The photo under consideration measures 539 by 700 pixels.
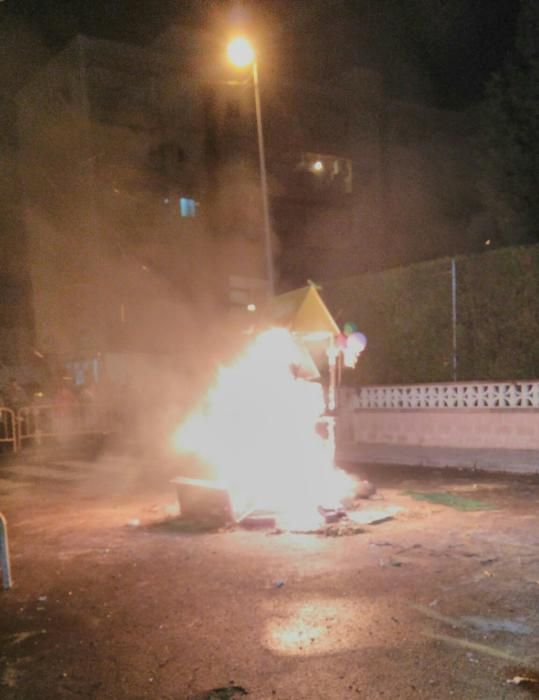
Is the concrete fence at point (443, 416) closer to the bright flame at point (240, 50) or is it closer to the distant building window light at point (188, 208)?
the bright flame at point (240, 50)

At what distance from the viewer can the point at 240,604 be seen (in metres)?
4.57

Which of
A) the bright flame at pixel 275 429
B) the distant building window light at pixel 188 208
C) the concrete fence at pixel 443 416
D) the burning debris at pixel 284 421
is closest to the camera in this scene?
the burning debris at pixel 284 421

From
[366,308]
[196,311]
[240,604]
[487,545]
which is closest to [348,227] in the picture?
[196,311]

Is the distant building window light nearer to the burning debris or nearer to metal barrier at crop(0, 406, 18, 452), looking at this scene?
metal barrier at crop(0, 406, 18, 452)

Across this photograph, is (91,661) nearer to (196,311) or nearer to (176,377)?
(176,377)

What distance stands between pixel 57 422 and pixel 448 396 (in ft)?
34.0

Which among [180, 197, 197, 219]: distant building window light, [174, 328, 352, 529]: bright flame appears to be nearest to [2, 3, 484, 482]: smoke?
[180, 197, 197, 219]: distant building window light

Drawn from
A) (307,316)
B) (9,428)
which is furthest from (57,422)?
(307,316)

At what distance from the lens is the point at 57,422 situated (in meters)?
17.0

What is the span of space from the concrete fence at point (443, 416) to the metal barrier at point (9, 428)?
8.08m

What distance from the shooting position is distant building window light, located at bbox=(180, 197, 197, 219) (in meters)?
20.3

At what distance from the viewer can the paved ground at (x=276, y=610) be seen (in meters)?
3.38

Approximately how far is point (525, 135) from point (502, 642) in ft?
49.4

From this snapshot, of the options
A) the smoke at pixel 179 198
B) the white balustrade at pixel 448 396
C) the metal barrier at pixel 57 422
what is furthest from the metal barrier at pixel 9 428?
the white balustrade at pixel 448 396
